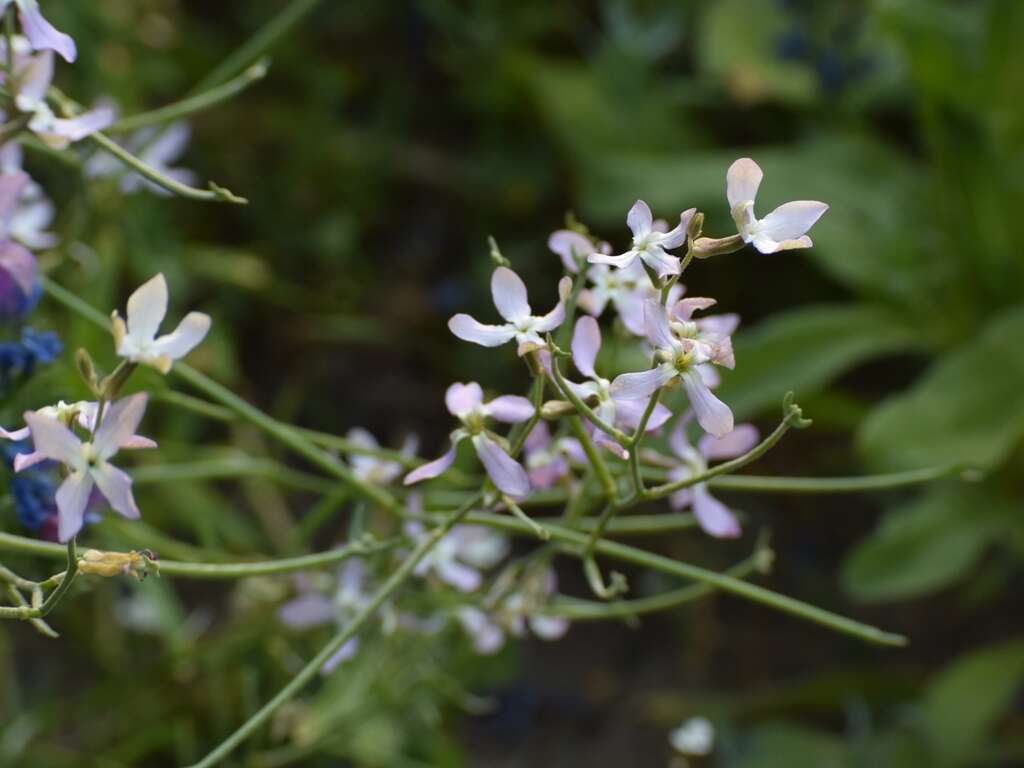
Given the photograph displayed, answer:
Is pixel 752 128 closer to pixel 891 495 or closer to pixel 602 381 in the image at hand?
pixel 891 495

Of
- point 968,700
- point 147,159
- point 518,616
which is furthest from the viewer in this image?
point 968,700

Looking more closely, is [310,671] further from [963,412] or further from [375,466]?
[963,412]

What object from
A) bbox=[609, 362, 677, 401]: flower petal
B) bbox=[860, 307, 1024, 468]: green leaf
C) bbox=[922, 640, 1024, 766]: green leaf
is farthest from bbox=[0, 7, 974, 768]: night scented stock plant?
bbox=[922, 640, 1024, 766]: green leaf

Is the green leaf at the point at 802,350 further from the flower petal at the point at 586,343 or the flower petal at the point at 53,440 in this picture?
the flower petal at the point at 53,440

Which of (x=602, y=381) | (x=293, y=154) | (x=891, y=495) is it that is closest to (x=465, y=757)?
(x=891, y=495)

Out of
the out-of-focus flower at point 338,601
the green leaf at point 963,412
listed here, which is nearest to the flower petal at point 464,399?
the out-of-focus flower at point 338,601

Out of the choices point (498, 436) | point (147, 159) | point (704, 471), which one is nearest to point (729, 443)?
point (704, 471)
